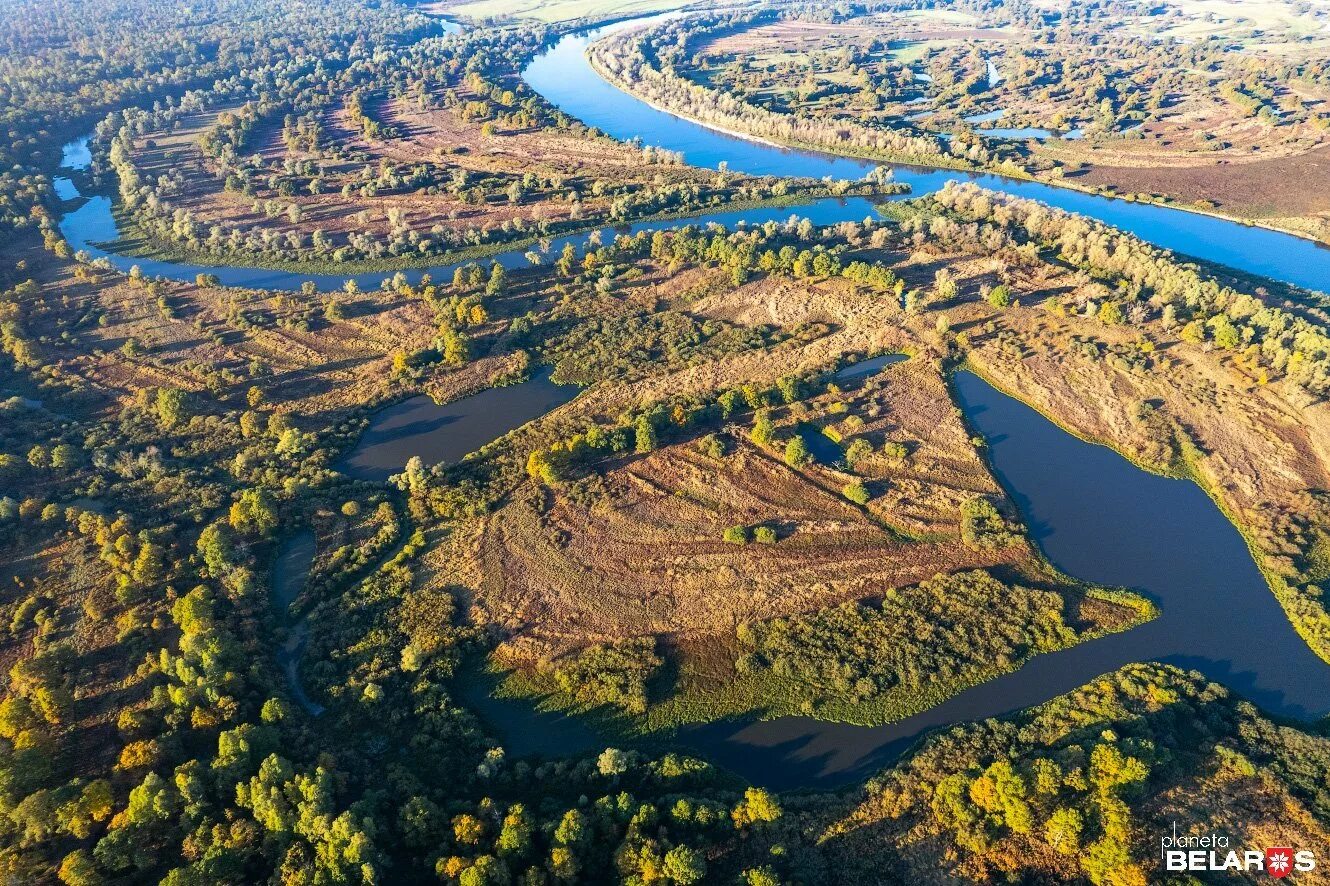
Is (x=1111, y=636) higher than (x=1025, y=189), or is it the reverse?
(x=1025, y=189)

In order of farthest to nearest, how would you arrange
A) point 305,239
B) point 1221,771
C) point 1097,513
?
point 305,239 < point 1097,513 < point 1221,771

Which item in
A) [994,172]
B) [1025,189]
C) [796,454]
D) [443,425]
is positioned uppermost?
[994,172]

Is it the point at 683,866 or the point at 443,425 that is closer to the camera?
the point at 683,866

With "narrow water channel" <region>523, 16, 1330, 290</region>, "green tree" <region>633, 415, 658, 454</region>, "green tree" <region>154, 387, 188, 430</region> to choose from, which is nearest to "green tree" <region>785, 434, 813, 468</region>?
"green tree" <region>633, 415, 658, 454</region>

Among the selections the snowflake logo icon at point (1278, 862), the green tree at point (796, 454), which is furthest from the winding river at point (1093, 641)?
the green tree at point (796, 454)

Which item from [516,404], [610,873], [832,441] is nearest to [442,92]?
[516,404]

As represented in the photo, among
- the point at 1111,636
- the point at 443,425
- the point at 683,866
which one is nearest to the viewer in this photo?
the point at 683,866

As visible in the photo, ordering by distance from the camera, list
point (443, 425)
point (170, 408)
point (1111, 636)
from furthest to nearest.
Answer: point (443, 425) → point (170, 408) → point (1111, 636)

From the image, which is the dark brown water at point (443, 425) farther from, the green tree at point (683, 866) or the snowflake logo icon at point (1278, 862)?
the snowflake logo icon at point (1278, 862)

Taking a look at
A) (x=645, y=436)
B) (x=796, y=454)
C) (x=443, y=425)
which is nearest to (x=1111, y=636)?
(x=796, y=454)

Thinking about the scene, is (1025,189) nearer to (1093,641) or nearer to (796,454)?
(796,454)

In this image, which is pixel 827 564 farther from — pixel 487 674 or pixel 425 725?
pixel 425 725
